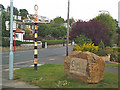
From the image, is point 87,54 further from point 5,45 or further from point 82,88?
point 5,45

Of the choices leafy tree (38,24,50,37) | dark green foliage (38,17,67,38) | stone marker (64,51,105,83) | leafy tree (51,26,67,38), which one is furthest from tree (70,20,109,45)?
leafy tree (51,26,67,38)

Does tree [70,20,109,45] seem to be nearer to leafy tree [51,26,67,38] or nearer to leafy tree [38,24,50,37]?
leafy tree [38,24,50,37]

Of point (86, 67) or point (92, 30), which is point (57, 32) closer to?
point (92, 30)

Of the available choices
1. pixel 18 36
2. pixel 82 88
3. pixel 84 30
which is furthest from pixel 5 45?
pixel 82 88

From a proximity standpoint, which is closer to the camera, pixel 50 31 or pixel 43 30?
pixel 43 30

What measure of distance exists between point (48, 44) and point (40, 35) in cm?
1241

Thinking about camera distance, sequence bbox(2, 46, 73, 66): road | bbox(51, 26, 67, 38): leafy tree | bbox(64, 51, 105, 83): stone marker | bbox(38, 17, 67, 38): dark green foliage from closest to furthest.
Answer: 1. bbox(64, 51, 105, 83): stone marker
2. bbox(2, 46, 73, 66): road
3. bbox(38, 17, 67, 38): dark green foliage
4. bbox(51, 26, 67, 38): leafy tree

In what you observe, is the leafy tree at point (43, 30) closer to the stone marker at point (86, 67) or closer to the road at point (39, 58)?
the road at point (39, 58)

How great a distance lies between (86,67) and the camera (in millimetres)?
9117

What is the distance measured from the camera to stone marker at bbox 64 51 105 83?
8977mm

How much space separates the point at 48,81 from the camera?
32.1 feet

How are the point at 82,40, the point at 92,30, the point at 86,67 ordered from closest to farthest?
1. the point at 86,67
2. the point at 82,40
3. the point at 92,30

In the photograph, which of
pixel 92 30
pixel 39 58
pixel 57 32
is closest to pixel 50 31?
pixel 57 32

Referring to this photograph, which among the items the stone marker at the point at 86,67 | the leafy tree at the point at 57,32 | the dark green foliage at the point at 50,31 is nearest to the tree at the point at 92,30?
the stone marker at the point at 86,67
